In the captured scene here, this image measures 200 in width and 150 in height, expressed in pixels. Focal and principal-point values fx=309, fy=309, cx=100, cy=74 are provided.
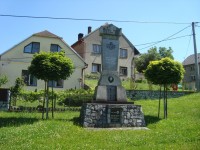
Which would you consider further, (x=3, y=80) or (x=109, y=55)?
(x=3, y=80)

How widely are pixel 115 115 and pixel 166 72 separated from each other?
4.59m

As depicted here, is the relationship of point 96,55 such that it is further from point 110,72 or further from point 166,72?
point 110,72

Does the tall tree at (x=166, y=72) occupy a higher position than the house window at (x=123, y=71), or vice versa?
the house window at (x=123, y=71)

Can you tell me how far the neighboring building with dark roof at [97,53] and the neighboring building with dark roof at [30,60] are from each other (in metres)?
10.2

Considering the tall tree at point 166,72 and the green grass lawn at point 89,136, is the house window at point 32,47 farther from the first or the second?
the green grass lawn at point 89,136

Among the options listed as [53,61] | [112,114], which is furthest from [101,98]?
[53,61]

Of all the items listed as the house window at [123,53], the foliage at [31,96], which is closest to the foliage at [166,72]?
the foliage at [31,96]

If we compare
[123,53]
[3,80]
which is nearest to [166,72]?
[3,80]

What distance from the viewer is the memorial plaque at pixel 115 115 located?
15594 millimetres

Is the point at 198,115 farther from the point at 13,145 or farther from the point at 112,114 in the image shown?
the point at 13,145

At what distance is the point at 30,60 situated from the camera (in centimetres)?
3253

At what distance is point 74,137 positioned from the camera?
12.1m

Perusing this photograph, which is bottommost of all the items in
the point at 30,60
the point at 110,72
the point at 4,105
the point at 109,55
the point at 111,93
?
the point at 4,105

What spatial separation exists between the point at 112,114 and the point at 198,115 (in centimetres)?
597
